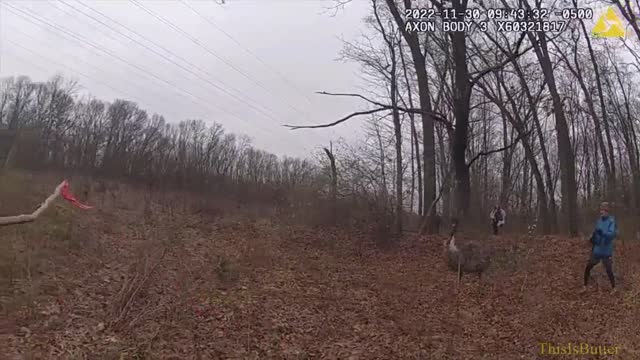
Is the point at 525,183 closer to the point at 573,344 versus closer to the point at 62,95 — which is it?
the point at 573,344

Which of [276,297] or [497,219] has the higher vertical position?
[497,219]

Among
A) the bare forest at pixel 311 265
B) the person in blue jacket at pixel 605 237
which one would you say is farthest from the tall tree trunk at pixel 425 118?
the person in blue jacket at pixel 605 237

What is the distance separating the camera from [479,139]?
35094 millimetres

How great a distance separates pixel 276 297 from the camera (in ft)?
29.3

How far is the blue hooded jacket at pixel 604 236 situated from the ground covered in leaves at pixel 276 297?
84 cm

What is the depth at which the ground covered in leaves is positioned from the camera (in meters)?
6.69

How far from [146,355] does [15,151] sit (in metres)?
20.0

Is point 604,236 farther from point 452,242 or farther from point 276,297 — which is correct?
Answer: point 276,297

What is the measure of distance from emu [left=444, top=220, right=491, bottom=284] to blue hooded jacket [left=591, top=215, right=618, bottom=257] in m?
2.52

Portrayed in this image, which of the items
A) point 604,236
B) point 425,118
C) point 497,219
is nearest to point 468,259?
point 604,236

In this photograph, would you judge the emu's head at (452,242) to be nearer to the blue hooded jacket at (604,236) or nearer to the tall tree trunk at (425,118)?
the tall tree trunk at (425,118)

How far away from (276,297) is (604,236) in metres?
5.86

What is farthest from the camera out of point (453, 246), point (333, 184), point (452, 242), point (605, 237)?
point (333, 184)

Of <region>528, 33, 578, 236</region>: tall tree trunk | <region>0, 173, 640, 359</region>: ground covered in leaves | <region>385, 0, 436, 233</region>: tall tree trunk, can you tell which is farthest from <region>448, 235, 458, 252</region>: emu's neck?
<region>528, 33, 578, 236</region>: tall tree trunk
